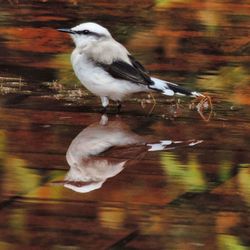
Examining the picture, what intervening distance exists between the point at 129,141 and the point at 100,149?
0.60 ft

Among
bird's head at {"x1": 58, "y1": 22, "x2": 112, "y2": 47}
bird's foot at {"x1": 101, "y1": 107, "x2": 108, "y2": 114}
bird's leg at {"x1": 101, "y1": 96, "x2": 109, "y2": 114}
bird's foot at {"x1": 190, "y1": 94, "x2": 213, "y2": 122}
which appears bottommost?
bird's foot at {"x1": 190, "y1": 94, "x2": 213, "y2": 122}

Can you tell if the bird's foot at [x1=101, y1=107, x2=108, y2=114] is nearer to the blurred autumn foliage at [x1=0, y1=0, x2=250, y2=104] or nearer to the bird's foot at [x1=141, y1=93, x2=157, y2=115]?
the bird's foot at [x1=141, y1=93, x2=157, y2=115]

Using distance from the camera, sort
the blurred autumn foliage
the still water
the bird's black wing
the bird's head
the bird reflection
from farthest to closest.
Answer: the blurred autumn foliage < the bird's head < the bird's black wing < the bird reflection < the still water

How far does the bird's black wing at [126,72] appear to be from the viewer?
5.16m

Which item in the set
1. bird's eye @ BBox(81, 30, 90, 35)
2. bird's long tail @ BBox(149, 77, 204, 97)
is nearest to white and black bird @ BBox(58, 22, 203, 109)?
bird's long tail @ BBox(149, 77, 204, 97)

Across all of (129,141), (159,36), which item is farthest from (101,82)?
(159,36)

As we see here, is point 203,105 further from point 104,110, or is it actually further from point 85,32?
point 85,32

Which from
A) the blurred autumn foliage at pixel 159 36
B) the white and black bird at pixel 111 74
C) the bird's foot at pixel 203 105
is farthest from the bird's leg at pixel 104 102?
the blurred autumn foliage at pixel 159 36

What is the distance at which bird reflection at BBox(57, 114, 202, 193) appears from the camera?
4293 millimetres

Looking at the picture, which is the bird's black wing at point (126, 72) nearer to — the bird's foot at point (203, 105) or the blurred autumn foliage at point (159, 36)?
the bird's foot at point (203, 105)

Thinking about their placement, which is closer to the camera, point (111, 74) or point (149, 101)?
point (111, 74)

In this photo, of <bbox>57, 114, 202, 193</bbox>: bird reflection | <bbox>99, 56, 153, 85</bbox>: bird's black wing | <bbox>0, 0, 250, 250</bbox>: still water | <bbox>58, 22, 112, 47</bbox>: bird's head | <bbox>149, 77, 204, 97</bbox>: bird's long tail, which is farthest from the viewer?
<bbox>58, 22, 112, 47</bbox>: bird's head

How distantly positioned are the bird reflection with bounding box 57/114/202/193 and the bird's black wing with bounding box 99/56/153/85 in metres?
0.21

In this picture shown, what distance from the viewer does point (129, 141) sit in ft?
15.9
